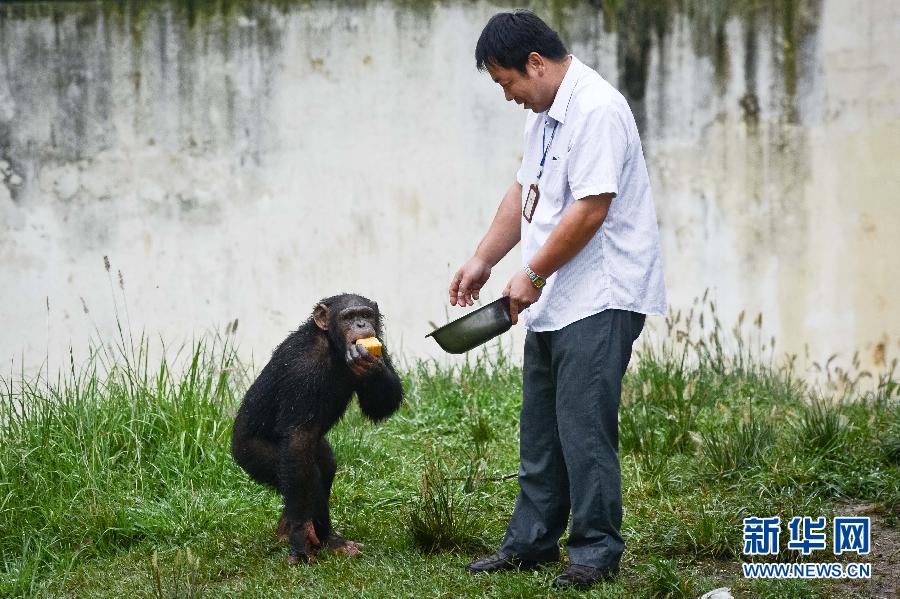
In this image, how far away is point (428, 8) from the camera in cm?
900

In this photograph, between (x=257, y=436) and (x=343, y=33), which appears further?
(x=343, y=33)

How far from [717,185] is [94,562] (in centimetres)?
548

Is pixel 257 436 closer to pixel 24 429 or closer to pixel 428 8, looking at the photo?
pixel 24 429

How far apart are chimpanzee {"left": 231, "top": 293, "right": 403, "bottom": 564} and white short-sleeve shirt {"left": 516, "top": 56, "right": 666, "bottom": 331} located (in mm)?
939

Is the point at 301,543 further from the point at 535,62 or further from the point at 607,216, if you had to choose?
the point at 535,62

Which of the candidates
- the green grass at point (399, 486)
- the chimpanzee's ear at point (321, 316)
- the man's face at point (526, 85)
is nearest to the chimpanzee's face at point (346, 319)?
the chimpanzee's ear at point (321, 316)

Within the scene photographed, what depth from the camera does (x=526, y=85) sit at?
178 inches

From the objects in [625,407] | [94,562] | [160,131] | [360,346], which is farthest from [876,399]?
[160,131]

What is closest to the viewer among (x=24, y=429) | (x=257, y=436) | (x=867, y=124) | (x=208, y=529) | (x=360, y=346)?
(x=360, y=346)

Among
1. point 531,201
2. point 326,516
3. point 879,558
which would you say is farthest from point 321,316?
point 879,558

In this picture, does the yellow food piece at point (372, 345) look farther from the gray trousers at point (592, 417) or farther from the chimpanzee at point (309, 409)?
the gray trousers at point (592, 417)

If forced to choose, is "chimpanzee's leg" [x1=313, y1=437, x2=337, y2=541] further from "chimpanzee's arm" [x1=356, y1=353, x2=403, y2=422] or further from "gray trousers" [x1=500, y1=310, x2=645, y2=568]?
"gray trousers" [x1=500, y1=310, x2=645, y2=568]

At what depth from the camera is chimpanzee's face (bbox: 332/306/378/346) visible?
16.5ft

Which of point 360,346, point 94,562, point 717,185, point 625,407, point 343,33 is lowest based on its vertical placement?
point 94,562
